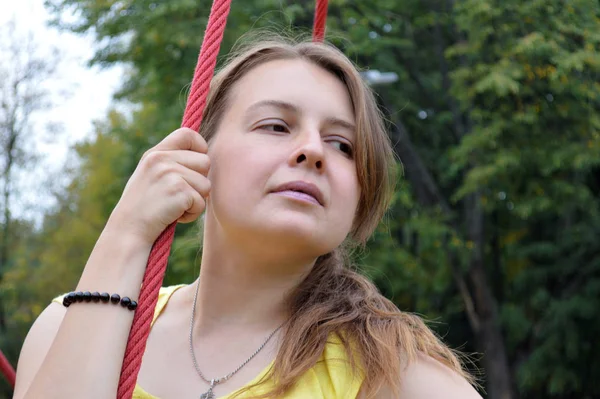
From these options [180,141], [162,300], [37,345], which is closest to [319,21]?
[180,141]

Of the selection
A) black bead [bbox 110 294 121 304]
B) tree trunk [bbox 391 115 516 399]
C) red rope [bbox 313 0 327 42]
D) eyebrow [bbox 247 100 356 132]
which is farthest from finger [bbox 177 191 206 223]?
tree trunk [bbox 391 115 516 399]

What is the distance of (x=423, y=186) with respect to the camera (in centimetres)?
929

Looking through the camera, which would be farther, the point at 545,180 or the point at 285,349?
the point at 545,180

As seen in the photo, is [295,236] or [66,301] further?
[295,236]

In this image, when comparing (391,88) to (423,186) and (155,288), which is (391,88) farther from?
(155,288)

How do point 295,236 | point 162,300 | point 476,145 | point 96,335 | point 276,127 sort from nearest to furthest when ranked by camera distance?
point 96,335
point 295,236
point 276,127
point 162,300
point 476,145

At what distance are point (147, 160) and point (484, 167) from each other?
6415mm

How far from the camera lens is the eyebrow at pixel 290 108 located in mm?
1784

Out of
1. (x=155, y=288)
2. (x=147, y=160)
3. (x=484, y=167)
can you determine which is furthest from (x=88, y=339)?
(x=484, y=167)

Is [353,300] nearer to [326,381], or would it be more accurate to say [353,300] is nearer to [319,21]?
[326,381]

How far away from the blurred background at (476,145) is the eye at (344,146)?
175 inches

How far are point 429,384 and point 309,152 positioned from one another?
56 cm

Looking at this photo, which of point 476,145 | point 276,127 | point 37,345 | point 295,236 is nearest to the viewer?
point 295,236

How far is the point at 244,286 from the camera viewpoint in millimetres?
1850
